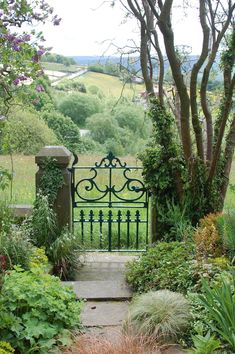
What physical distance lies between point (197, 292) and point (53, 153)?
2552 mm

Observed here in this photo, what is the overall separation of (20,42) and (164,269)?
2297mm

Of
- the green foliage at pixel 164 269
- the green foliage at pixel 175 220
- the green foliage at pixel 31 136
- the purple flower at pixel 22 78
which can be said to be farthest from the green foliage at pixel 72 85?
the green foliage at pixel 164 269

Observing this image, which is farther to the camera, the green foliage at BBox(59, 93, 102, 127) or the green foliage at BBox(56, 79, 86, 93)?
the green foliage at BBox(56, 79, 86, 93)

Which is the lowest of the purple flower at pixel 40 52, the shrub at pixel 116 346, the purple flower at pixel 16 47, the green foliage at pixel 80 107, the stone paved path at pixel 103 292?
the stone paved path at pixel 103 292

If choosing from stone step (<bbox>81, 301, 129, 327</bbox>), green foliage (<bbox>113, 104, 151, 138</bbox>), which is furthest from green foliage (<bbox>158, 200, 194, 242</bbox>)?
green foliage (<bbox>113, 104, 151, 138</bbox>)

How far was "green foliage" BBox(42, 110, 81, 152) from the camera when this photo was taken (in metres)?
8.69

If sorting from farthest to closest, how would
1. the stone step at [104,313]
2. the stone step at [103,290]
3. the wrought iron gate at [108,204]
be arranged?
the wrought iron gate at [108,204] < the stone step at [103,290] < the stone step at [104,313]

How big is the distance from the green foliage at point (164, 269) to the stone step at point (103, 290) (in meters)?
0.10

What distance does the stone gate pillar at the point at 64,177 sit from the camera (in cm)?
576

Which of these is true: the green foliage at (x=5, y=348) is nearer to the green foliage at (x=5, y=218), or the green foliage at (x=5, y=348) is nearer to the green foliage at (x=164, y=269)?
the green foliage at (x=164, y=269)

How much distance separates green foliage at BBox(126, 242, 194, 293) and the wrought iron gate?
4.26ft

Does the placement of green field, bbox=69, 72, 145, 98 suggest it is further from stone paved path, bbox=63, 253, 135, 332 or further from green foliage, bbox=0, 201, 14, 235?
green foliage, bbox=0, 201, 14, 235

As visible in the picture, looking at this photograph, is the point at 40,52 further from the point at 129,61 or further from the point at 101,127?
the point at 101,127

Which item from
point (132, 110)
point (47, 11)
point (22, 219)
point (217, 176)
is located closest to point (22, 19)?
point (47, 11)
